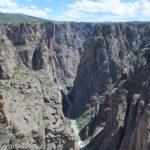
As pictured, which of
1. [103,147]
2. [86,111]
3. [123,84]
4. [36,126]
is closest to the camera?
[36,126]

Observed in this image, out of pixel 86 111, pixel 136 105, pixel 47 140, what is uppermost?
pixel 136 105

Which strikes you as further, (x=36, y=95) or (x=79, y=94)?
(x=79, y=94)

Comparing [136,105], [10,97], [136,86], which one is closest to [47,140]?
[10,97]

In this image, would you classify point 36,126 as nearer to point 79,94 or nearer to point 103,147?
point 103,147

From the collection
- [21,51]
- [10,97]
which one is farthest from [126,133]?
[21,51]

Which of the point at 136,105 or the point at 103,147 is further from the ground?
the point at 136,105

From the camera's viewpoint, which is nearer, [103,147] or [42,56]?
[103,147]

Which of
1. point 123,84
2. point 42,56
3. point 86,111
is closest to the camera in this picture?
point 123,84

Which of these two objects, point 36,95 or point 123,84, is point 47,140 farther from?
point 123,84

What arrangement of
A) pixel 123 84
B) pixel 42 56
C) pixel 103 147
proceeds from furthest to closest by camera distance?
pixel 42 56 → pixel 123 84 → pixel 103 147
